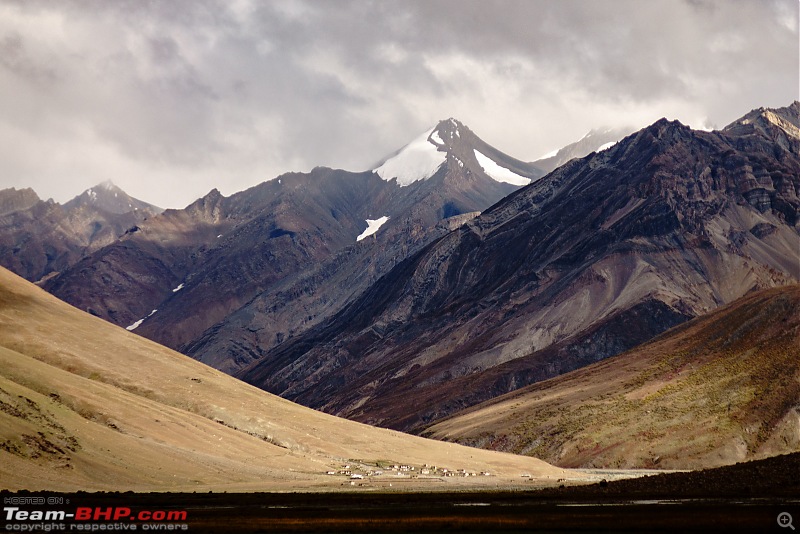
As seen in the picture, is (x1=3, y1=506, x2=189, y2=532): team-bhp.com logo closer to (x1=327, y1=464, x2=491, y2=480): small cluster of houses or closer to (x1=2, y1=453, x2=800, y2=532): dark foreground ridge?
(x1=2, y1=453, x2=800, y2=532): dark foreground ridge

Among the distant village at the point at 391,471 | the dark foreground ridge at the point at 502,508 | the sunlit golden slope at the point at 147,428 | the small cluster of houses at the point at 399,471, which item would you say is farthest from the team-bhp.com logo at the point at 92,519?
the small cluster of houses at the point at 399,471

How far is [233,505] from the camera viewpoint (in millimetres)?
76125

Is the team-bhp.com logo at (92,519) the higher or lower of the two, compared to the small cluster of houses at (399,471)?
lower

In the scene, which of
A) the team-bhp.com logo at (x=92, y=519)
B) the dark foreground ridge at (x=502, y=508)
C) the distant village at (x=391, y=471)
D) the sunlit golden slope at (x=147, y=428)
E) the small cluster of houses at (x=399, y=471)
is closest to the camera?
the team-bhp.com logo at (x=92, y=519)

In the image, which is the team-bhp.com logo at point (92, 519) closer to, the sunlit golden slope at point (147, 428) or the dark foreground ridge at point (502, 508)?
the dark foreground ridge at point (502, 508)

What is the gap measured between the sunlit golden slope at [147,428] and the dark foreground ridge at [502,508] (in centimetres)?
1697

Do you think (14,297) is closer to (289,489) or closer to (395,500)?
(289,489)

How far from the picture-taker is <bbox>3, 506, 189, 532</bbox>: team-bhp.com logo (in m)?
57.8

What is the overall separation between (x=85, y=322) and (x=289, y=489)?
9222 cm

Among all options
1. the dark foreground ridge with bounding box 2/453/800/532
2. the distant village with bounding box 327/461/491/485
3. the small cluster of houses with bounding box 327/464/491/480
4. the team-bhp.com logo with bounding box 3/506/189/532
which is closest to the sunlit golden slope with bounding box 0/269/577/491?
the distant village with bounding box 327/461/491/485

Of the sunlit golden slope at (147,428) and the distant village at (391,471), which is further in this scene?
the distant village at (391,471)

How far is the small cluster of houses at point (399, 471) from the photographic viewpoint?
128 meters

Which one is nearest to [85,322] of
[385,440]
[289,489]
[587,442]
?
[385,440]

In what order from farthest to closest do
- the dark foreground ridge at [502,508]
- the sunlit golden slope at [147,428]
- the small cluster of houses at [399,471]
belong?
the small cluster of houses at [399,471] → the sunlit golden slope at [147,428] → the dark foreground ridge at [502,508]
